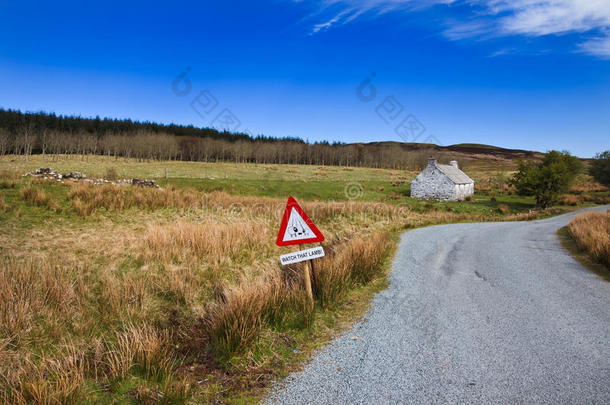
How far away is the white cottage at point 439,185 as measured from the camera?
4309 centimetres

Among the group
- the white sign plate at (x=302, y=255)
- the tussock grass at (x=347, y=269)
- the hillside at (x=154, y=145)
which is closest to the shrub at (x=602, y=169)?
the hillside at (x=154, y=145)

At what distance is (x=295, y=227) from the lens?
19.4 ft

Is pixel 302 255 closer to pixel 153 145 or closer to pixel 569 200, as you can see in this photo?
pixel 569 200

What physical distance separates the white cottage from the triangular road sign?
41.5 metres

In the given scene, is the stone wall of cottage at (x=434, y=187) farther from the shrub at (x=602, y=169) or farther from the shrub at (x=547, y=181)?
the shrub at (x=602, y=169)

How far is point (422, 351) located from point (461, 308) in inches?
87.3

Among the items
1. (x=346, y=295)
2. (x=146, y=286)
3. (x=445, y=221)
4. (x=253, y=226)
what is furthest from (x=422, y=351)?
(x=445, y=221)

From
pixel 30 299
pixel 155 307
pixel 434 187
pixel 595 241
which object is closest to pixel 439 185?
pixel 434 187

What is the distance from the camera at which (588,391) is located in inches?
148

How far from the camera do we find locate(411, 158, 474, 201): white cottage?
43094 millimetres

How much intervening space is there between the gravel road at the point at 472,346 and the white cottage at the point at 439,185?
118 ft

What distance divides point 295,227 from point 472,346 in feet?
10.9

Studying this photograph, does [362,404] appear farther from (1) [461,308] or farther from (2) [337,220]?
(2) [337,220]

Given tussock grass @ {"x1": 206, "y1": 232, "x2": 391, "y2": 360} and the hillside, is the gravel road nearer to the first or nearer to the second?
tussock grass @ {"x1": 206, "y1": 232, "x2": 391, "y2": 360}
